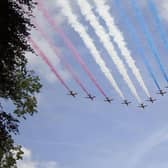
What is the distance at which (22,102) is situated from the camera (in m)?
33.1

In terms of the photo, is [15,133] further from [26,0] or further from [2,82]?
[26,0]

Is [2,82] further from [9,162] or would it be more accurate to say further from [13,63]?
[9,162]

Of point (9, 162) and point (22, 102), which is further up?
point (22, 102)

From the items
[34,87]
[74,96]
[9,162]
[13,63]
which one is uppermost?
[74,96]

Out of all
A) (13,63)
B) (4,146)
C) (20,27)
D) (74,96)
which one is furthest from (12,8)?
(74,96)

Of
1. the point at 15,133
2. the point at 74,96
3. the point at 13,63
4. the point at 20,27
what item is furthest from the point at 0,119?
the point at 74,96

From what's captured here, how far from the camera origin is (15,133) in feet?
98.7

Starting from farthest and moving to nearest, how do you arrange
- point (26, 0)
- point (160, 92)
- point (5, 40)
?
point (160, 92) < point (26, 0) < point (5, 40)

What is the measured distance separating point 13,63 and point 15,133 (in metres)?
4.75

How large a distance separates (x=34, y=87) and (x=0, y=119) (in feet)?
16.8

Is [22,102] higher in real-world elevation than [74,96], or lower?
lower

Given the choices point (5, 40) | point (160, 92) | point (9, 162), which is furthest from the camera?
point (160, 92)

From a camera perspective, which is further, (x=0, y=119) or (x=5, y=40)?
(x=0, y=119)

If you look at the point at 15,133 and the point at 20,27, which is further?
the point at 15,133
